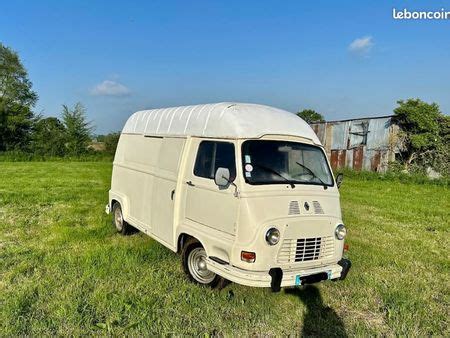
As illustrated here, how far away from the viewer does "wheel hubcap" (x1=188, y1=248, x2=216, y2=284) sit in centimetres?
525

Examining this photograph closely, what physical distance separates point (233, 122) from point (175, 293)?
7.99 ft

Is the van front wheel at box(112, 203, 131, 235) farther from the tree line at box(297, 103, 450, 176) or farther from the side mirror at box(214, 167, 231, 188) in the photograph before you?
the tree line at box(297, 103, 450, 176)

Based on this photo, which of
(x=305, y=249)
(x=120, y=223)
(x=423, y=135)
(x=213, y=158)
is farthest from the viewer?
(x=423, y=135)

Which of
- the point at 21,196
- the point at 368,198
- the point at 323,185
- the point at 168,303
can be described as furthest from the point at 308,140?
the point at 21,196

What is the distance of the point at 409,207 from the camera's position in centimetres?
1248

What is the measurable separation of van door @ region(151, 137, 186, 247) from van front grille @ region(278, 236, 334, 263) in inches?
75.7

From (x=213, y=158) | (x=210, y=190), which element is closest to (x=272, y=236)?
(x=210, y=190)

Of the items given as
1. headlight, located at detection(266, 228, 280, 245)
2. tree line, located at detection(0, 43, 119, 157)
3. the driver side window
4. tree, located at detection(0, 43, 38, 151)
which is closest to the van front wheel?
the driver side window

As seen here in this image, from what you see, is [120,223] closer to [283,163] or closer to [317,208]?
[283,163]

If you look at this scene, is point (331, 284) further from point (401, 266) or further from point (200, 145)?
point (200, 145)

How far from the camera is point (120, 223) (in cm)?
815

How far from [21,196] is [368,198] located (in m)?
12.7

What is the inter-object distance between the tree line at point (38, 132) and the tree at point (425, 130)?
27548 millimetres

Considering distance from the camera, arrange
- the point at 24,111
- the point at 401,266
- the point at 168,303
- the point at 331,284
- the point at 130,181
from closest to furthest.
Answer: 1. the point at 168,303
2. the point at 331,284
3. the point at 401,266
4. the point at 130,181
5. the point at 24,111
